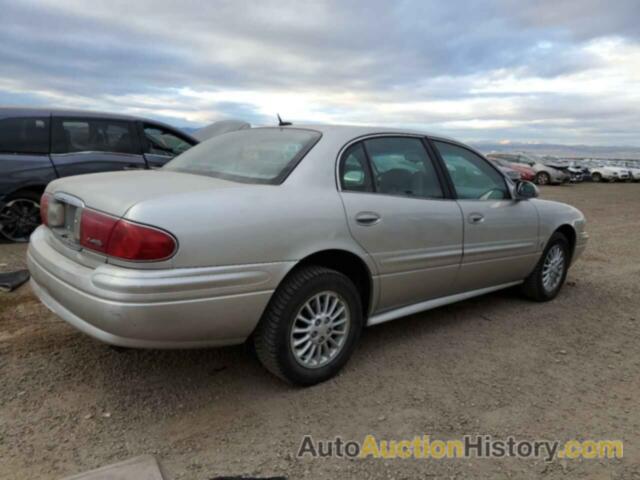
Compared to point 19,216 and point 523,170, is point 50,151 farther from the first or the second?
point 523,170

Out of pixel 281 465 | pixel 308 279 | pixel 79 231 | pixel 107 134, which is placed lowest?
pixel 281 465

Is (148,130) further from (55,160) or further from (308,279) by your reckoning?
(308,279)

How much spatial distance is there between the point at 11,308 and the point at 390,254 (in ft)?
9.43

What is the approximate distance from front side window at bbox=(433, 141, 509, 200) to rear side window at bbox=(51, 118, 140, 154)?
4417 millimetres

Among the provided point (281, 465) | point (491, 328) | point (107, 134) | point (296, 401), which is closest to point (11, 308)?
point (296, 401)

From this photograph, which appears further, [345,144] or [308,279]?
[345,144]

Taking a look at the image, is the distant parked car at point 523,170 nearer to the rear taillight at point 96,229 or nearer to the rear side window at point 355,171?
the rear side window at point 355,171

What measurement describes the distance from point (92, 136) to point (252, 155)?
13.4 ft

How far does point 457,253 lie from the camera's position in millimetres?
3676

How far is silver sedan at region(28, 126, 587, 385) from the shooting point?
237 centimetres

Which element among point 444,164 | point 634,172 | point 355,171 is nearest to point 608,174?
point 634,172

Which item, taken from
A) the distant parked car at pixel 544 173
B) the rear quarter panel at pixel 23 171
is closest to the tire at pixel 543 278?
the rear quarter panel at pixel 23 171

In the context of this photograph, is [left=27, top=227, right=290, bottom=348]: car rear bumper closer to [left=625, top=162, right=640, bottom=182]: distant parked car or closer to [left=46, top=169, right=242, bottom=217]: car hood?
[left=46, top=169, right=242, bottom=217]: car hood

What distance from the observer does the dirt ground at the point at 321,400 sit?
2.35 meters
